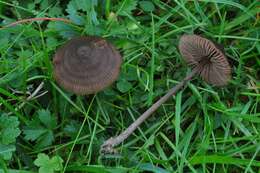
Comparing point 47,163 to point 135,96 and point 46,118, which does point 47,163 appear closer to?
point 46,118

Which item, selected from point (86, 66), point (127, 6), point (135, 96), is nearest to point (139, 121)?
Result: point (135, 96)

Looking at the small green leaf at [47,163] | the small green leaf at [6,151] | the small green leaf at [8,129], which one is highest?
the small green leaf at [8,129]

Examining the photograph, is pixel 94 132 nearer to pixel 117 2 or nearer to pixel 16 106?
pixel 16 106

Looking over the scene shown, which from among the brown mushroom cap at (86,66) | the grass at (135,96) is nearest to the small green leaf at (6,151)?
the grass at (135,96)

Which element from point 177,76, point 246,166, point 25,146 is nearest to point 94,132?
point 25,146

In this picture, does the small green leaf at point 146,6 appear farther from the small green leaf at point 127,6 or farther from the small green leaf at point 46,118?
the small green leaf at point 46,118

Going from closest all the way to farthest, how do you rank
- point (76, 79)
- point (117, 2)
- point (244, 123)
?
point (76, 79) < point (244, 123) < point (117, 2)
